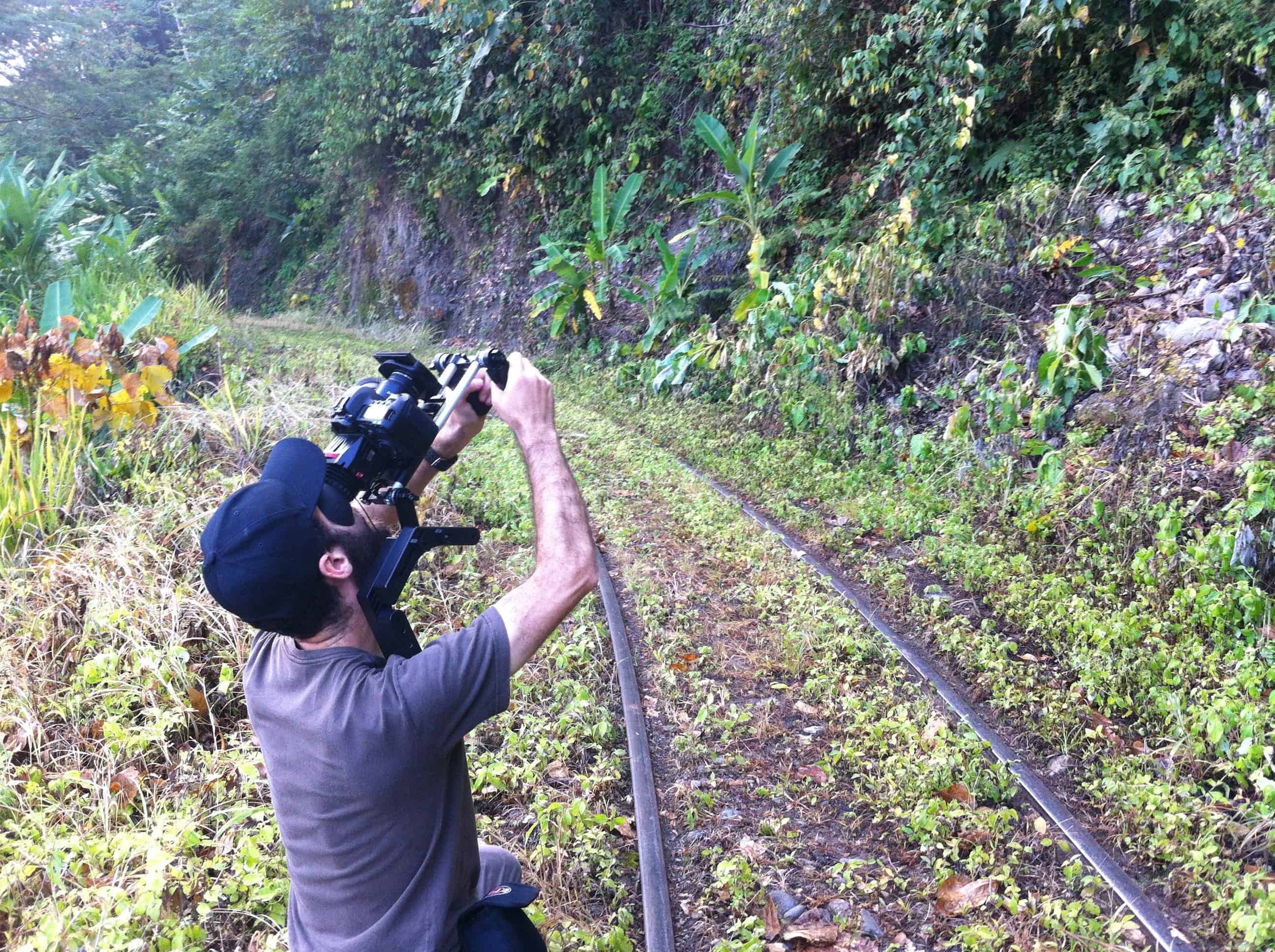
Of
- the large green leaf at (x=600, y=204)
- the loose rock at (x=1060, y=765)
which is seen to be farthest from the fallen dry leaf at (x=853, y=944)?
the large green leaf at (x=600, y=204)

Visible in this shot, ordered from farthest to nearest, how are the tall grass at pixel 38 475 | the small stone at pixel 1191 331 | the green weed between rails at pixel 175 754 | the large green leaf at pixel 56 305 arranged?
1. the large green leaf at pixel 56 305
2. the small stone at pixel 1191 331
3. the tall grass at pixel 38 475
4. the green weed between rails at pixel 175 754

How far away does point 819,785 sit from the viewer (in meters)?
3.66

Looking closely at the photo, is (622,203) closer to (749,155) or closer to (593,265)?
(593,265)

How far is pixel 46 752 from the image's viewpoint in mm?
3723

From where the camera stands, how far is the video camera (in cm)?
186

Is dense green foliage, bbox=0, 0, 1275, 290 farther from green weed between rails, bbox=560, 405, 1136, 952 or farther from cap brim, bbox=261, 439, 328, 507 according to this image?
cap brim, bbox=261, 439, 328, 507

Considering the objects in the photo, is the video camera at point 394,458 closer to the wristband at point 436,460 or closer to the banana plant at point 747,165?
the wristband at point 436,460

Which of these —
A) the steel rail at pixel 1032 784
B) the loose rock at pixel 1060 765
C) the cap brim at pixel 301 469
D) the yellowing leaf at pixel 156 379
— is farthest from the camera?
the yellowing leaf at pixel 156 379

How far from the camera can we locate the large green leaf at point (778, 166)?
388 inches

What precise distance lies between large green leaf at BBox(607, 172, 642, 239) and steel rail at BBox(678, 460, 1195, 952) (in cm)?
775

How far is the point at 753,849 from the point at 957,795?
0.90 meters

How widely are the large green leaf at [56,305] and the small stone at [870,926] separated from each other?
24.1ft

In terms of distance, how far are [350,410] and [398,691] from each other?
72 cm

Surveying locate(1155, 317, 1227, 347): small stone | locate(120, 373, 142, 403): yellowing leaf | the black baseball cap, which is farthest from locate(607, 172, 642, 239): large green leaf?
the black baseball cap
